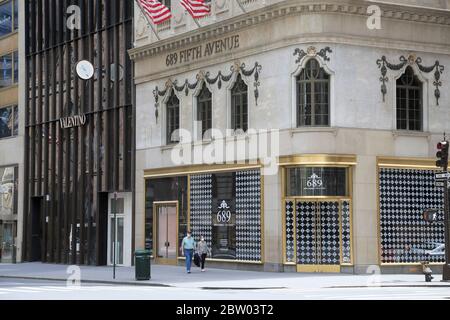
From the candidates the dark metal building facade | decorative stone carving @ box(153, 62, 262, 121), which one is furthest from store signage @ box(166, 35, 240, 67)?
the dark metal building facade

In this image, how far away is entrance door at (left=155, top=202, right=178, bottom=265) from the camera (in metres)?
42.7

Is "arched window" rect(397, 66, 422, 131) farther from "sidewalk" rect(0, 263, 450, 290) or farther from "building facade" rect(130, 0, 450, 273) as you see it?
"sidewalk" rect(0, 263, 450, 290)

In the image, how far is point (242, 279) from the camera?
32969mm

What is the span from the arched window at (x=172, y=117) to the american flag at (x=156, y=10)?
3.87 meters

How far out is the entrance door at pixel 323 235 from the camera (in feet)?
117

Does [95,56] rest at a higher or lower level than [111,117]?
higher

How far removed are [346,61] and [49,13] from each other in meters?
23.9

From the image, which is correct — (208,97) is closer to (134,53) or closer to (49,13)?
(134,53)

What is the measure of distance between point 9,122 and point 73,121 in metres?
8.99

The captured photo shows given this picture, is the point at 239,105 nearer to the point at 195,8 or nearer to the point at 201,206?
the point at 195,8

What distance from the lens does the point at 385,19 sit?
37.0 m

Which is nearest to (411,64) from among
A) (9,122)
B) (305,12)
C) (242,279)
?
(305,12)

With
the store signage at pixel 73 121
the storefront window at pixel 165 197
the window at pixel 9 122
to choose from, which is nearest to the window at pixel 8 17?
the window at pixel 9 122

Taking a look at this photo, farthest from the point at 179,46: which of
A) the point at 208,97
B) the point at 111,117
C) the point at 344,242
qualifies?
the point at 344,242
